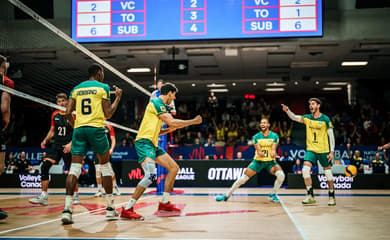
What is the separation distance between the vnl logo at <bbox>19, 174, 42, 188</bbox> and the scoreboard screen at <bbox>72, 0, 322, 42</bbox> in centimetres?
501

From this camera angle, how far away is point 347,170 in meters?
11.9

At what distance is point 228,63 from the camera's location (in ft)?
56.2

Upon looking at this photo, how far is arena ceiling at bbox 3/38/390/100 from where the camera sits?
→ 14297 millimetres

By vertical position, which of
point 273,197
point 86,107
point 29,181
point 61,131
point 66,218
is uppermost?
point 86,107

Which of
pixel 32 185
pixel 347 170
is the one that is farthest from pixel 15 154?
pixel 347 170

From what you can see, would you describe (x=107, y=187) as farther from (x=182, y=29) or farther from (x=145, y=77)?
(x=145, y=77)

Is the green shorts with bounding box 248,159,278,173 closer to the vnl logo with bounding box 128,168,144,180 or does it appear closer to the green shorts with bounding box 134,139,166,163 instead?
the green shorts with bounding box 134,139,166,163

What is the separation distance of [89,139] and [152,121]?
0.92 meters

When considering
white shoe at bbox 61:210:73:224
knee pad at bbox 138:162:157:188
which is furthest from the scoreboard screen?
white shoe at bbox 61:210:73:224

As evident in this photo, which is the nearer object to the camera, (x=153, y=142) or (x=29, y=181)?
(x=153, y=142)

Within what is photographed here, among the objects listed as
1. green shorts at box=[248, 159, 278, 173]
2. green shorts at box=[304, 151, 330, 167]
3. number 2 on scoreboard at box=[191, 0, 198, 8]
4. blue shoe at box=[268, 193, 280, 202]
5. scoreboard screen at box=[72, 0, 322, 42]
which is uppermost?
number 2 on scoreboard at box=[191, 0, 198, 8]

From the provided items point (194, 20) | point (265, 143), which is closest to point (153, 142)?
point (265, 143)

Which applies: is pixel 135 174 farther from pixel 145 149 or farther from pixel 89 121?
pixel 89 121

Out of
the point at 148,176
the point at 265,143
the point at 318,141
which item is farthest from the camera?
the point at 265,143
